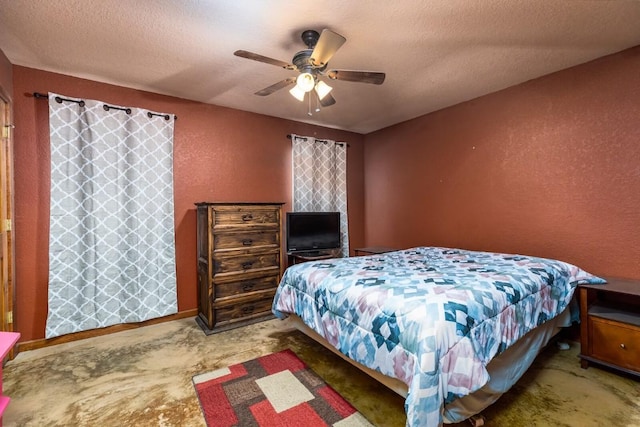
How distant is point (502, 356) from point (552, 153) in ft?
7.09

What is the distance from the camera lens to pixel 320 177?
446 centimetres

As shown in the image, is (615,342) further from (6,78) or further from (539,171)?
(6,78)

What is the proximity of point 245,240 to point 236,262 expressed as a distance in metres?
0.26

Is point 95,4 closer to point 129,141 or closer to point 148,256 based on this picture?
point 129,141

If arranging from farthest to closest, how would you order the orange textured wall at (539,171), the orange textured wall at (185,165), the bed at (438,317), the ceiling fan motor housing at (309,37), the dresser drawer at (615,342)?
1. the orange textured wall at (185,165)
2. the orange textured wall at (539,171)
3. the ceiling fan motor housing at (309,37)
4. the dresser drawer at (615,342)
5. the bed at (438,317)

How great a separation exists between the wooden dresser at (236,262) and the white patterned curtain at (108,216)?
491 millimetres

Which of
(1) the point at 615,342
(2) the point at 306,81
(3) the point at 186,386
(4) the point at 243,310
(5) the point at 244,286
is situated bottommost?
(3) the point at 186,386

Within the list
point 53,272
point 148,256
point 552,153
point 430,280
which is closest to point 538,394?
point 430,280

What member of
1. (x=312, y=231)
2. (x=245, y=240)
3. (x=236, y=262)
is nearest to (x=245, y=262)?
(x=236, y=262)

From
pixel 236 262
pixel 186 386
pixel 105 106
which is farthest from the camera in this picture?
pixel 236 262

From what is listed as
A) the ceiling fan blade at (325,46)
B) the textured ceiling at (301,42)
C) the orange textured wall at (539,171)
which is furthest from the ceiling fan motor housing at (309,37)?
the orange textured wall at (539,171)

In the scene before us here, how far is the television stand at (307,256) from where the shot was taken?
12.3ft

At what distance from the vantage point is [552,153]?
2875 millimetres

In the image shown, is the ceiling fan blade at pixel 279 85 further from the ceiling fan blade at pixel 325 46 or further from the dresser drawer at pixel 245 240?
the dresser drawer at pixel 245 240
